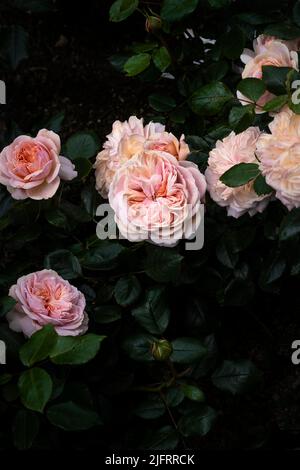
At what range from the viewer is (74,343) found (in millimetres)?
1076

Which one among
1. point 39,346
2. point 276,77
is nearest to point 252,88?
point 276,77

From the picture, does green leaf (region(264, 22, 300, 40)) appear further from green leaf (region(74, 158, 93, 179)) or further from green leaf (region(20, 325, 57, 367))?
green leaf (region(20, 325, 57, 367))

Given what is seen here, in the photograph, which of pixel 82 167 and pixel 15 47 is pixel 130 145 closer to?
pixel 82 167

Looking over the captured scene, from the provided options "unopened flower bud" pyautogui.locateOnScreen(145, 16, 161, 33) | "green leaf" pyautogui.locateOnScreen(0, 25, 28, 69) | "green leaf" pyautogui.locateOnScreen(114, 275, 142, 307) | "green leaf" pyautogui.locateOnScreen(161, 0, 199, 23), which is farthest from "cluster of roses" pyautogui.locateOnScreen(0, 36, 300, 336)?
"green leaf" pyautogui.locateOnScreen(0, 25, 28, 69)

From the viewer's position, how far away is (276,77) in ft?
4.24

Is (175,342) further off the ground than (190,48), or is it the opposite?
(190,48)

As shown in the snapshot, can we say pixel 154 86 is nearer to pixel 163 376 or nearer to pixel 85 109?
pixel 85 109

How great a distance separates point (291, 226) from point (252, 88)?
0.26 metres

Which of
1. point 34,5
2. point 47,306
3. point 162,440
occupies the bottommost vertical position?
point 162,440

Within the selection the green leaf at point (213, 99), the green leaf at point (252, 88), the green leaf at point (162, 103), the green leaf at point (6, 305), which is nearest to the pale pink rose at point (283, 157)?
the green leaf at point (252, 88)

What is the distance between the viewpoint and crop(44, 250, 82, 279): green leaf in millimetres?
1342

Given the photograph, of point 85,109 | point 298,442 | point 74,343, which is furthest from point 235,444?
point 85,109

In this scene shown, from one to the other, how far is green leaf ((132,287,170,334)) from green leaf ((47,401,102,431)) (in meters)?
0.23
